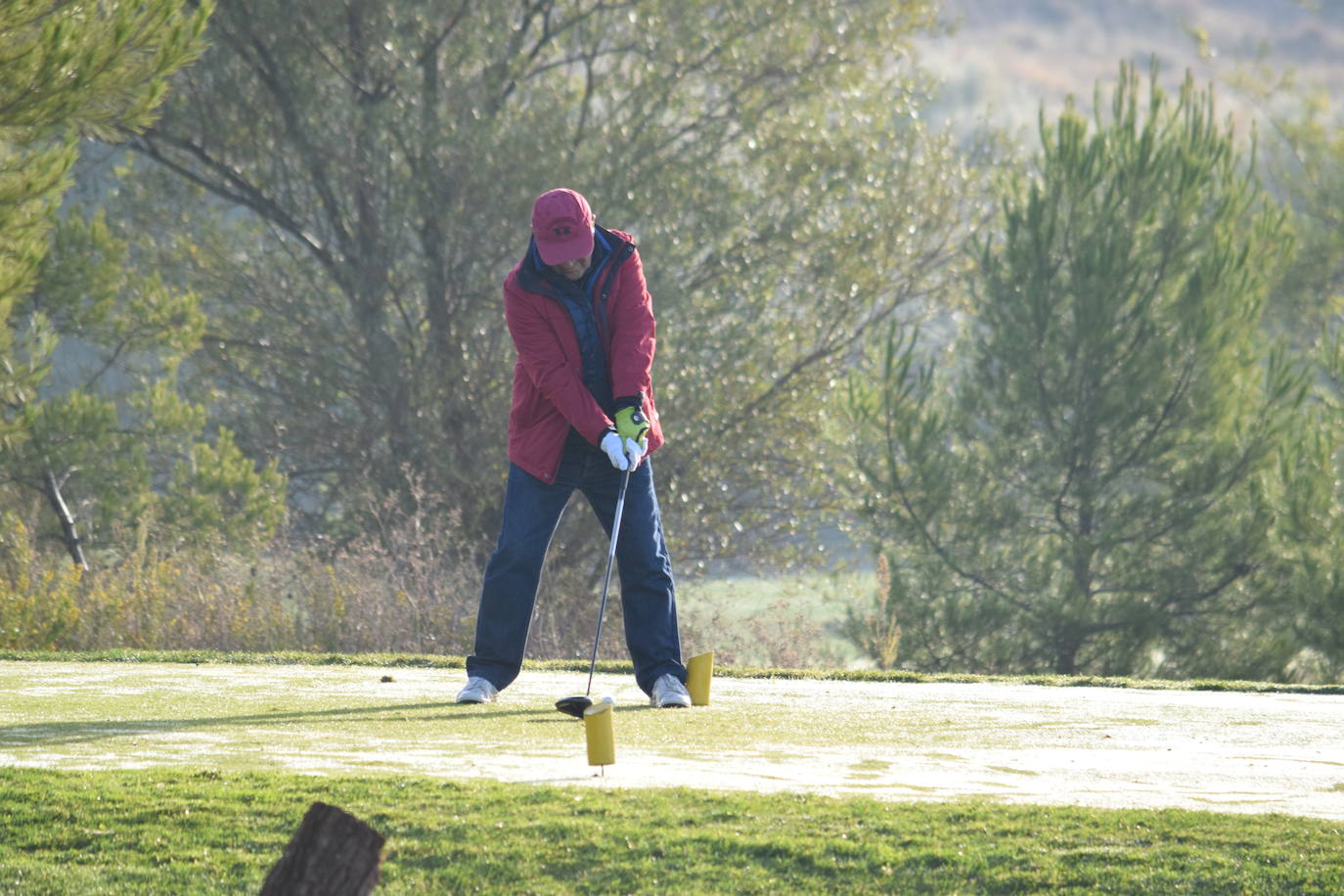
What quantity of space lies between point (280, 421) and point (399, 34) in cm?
500

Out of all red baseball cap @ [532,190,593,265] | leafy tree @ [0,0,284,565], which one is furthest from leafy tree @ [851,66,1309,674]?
red baseball cap @ [532,190,593,265]

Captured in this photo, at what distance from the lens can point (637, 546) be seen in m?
6.34

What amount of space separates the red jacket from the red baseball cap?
0.50 feet

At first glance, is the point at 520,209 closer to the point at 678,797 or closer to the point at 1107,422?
the point at 1107,422

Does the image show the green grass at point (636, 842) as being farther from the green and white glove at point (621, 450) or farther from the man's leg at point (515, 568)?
the man's leg at point (515, 568)

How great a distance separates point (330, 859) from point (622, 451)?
132 inches

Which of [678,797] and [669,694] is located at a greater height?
[669,694]

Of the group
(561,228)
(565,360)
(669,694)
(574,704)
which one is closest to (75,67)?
(561,228)

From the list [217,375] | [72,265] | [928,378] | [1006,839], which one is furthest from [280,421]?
A: [1006,839]

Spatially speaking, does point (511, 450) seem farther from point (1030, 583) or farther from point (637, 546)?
point (1030, 583)

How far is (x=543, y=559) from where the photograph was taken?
20.8 feet

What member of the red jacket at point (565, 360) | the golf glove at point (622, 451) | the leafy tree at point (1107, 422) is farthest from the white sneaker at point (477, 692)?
the leafy tree at point (1107, 422)

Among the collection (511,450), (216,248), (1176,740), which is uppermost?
(216,248)

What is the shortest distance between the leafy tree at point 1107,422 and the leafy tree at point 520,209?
2.22 metres
